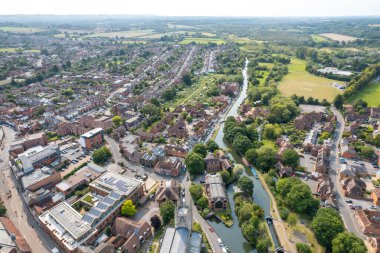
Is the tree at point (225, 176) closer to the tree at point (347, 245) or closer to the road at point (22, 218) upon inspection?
the tree at point (347, 245)

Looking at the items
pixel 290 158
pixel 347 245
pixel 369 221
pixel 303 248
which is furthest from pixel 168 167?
pixel 369 221

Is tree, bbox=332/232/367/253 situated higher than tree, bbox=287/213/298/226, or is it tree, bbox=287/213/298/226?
tree, bbox=332/232/367/253

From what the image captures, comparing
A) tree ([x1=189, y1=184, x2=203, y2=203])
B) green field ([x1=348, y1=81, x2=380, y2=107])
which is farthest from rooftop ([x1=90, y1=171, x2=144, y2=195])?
green field ([x1=348, y1=81, x2=380, y2=107])

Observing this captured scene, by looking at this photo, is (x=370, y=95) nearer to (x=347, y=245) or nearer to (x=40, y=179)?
(x=347, y=245)

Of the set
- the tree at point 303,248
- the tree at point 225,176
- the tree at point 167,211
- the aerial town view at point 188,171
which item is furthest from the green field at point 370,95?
the tree at point 167,211

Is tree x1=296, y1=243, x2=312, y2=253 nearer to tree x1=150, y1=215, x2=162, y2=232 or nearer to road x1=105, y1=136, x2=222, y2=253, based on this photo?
road x1=105, y1=136, x2=222, y2=253

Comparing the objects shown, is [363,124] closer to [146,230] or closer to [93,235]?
[146,230]
